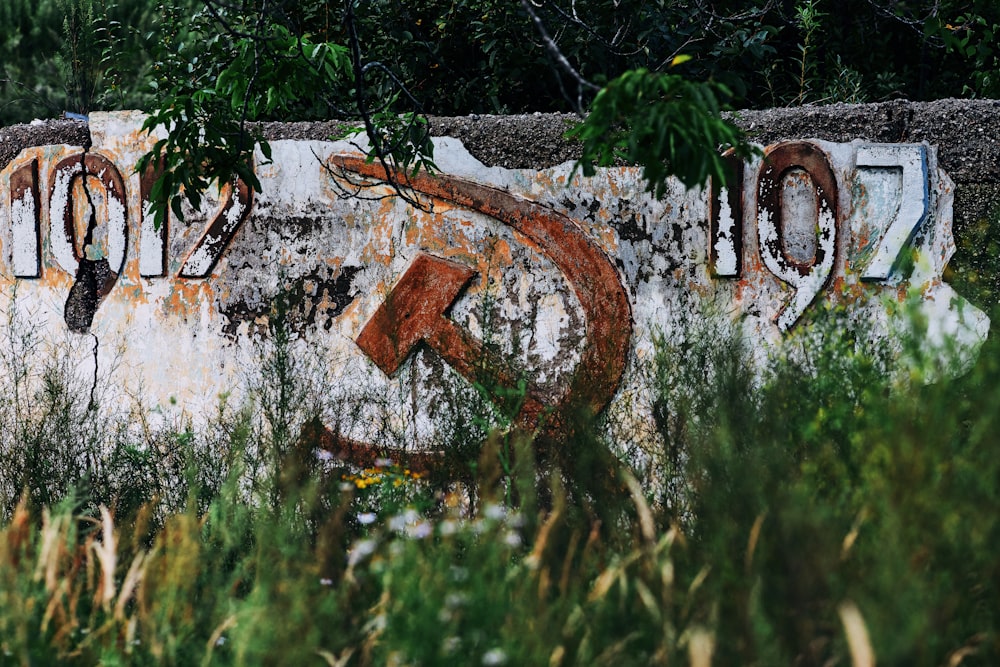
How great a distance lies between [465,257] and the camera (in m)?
Answer: 3.68

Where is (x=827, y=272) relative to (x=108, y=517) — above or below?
above

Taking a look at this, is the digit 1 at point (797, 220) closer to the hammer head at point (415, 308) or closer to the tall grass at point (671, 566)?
the tall grass at point (671, 566)

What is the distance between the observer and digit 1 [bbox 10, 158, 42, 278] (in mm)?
4027

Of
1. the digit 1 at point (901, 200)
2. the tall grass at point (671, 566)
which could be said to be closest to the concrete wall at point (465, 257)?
the digit 1 at point (901, 200)

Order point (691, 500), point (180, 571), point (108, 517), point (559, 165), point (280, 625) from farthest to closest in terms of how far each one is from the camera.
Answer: point (559, 165)
point (691, 500)
point (108, 517)
point (180, 571)
point (280, 625)

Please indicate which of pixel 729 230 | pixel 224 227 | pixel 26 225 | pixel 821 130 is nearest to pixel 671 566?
pixel 729 230

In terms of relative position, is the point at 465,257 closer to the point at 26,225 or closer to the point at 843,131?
the point at 843,131

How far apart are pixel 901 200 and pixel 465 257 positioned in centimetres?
142

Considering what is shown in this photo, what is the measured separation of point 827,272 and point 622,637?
5.92 ft

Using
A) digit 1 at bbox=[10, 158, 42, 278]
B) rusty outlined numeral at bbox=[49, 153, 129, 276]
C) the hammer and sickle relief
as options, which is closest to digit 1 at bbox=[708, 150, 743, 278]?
the hammer and sickle relief

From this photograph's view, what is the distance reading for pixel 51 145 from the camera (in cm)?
404

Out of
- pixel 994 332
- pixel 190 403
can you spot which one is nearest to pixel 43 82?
pixel 190 403

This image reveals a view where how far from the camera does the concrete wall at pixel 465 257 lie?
336 centimetres

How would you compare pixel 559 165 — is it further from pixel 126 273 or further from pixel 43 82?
pixel 43 82
